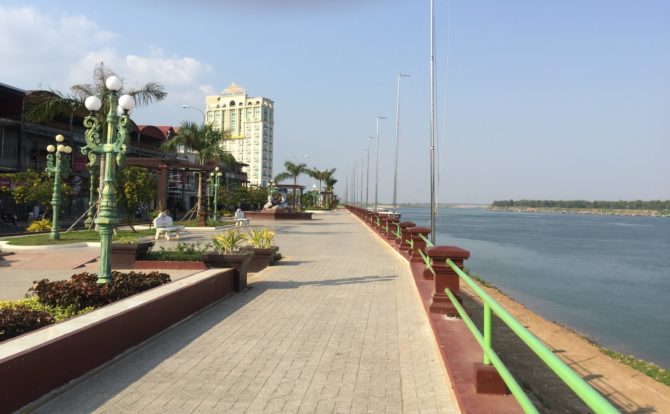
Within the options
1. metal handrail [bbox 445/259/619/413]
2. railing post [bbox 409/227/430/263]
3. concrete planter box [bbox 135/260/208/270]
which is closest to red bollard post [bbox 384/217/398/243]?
railing post [bbox 409/227/430/263]

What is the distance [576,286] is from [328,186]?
67969 mm

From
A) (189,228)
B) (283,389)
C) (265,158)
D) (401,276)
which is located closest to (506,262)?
(189,228)

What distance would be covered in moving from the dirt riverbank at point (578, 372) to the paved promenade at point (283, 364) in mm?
1689

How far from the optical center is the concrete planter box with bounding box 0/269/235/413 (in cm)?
394

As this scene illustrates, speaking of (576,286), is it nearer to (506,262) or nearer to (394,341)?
(506,262)

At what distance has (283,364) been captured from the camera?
17.6 ft

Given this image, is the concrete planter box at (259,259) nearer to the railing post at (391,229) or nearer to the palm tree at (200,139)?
the railing post at (391,229)

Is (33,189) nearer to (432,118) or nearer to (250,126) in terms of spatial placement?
(432,118)

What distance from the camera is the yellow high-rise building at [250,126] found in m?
160

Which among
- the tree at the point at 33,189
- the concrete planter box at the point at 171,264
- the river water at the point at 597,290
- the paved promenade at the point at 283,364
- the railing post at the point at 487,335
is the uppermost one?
the tree at the point at 33,189

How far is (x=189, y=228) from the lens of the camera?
26609 mm

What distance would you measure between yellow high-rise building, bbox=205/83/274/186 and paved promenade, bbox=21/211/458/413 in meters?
148

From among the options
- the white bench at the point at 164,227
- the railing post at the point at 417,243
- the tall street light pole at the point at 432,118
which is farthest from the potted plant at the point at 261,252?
the white bench at the point at 164,227

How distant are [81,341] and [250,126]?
Answer: 16165 cm
